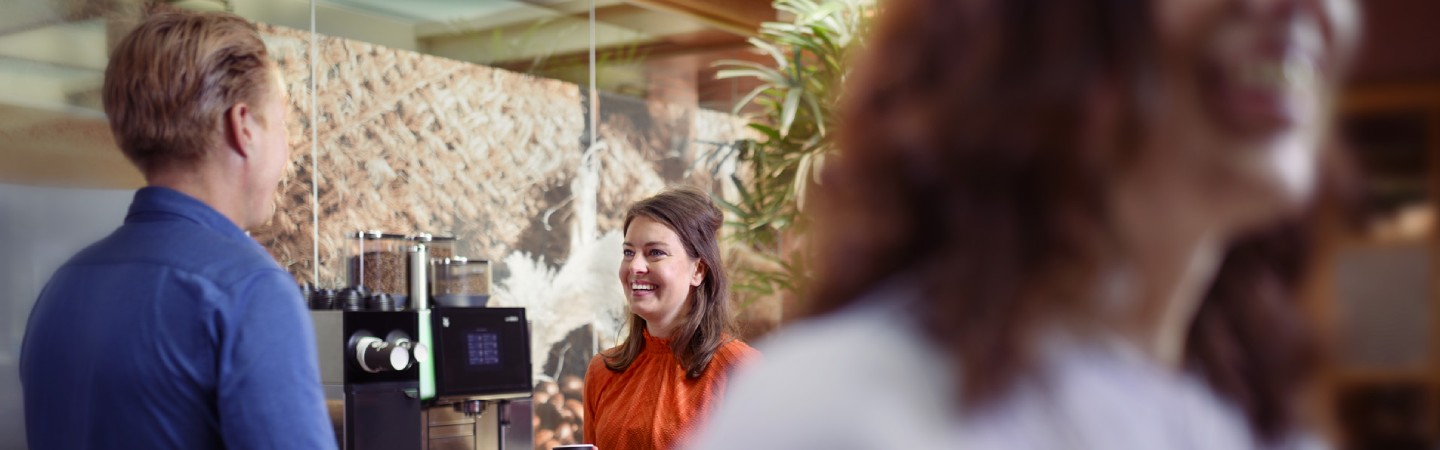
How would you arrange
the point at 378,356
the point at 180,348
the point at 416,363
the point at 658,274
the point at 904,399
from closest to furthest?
the point at 904,399 < the point at 180,348 < the point at 658,274 < the point at 378,356 < the point at 416,363

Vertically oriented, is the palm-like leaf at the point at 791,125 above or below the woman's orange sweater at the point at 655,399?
above

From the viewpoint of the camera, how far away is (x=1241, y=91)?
42cm

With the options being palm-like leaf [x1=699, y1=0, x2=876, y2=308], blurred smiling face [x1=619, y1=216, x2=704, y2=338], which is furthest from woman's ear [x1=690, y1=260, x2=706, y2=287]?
palm-like leaf [x1=699, y1=0, x2=876, y2=308]

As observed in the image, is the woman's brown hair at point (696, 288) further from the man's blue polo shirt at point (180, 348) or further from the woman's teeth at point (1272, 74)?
the woman's teeth at point (1272, 74)

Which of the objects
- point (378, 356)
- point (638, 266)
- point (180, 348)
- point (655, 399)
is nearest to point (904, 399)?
point (180, 348)

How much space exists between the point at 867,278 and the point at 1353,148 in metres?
0.21

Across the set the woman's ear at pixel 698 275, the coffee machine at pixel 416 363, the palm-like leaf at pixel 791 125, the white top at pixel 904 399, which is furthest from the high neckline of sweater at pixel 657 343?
the white top at pixel 904 399

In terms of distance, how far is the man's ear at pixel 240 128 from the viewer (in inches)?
55.3

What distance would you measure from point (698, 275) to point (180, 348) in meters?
1.91

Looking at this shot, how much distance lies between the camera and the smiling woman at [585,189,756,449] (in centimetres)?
294

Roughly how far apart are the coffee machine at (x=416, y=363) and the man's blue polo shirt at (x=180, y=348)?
205cm

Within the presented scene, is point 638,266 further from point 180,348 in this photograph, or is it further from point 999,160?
point 999,160

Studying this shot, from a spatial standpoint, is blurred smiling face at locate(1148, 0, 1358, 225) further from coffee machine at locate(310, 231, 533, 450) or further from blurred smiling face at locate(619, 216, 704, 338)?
coffee machine at locate(310, 231, 533, 450)

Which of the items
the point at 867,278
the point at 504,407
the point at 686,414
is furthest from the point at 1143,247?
the point at 504,407
